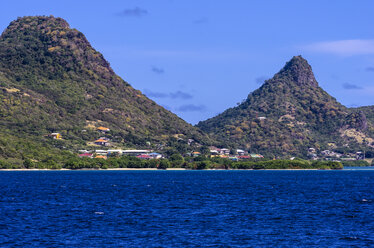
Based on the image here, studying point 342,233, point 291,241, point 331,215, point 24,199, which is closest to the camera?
point 291,241

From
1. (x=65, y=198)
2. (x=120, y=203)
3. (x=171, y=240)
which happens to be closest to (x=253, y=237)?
(x=171, y=240)

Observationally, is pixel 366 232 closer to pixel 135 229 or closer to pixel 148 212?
pixel 135 229

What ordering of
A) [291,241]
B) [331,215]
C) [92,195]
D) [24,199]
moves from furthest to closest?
1. [92,195]
2. [24,199]
3. [331,215]
4. [291,241]

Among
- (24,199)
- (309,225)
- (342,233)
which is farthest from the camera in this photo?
(24,199)

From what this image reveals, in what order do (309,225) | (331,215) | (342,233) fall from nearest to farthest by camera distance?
(342,233), (309,225), (331,215)

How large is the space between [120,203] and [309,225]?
42635mm

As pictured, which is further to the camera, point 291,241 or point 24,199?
point 24,199

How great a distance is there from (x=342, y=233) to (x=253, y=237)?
1161 centimetres

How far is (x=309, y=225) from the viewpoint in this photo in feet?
272

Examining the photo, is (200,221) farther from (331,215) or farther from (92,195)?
(92,195)

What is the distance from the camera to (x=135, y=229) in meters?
78.7

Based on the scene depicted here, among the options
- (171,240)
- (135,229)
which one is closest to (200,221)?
(135,229)

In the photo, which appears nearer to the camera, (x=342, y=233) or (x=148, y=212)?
(x=342, y=233)

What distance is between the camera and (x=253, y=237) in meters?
72.9
